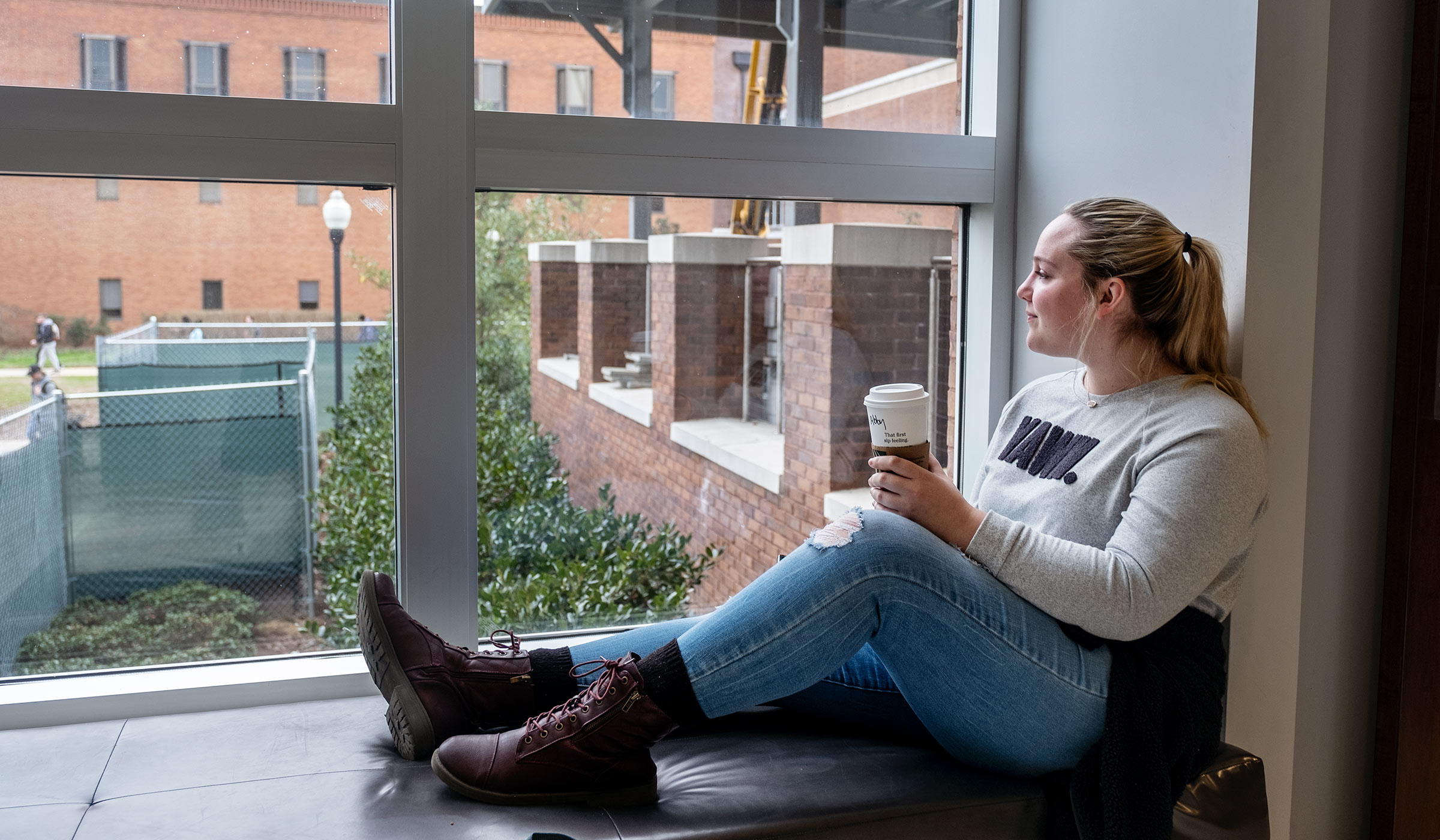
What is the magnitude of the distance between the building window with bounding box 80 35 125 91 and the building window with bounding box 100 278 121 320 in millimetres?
336

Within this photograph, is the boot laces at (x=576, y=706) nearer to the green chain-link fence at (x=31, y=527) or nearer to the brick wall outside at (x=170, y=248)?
the brick wall outside at (x=170, y=248)

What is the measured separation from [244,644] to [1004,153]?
1.94 m

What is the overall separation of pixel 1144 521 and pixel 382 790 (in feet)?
4.01

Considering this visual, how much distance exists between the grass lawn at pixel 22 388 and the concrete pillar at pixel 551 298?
2.67 ft

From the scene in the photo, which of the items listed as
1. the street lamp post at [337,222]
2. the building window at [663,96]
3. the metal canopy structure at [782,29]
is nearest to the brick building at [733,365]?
the metal canopy structure at [782,29]

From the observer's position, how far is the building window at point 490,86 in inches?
82.5

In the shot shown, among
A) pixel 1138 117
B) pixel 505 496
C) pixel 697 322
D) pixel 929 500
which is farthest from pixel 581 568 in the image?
pixel 1138 117

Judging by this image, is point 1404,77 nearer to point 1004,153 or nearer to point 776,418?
point 1004,153

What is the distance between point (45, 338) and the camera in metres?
1.96

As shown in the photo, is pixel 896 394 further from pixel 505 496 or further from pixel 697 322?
pixel 505 496

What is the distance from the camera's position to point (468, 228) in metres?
2.09

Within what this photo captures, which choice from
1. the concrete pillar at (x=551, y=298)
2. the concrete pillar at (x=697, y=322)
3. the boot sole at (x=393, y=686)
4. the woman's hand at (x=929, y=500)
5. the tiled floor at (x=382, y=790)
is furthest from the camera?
the concrete pillar at (x=697, y=322)

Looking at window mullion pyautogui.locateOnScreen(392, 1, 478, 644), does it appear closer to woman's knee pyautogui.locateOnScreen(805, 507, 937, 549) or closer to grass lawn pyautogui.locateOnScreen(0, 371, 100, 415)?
grass lawn pyautogui.locateOnScreen(0, 371, 100, 415)

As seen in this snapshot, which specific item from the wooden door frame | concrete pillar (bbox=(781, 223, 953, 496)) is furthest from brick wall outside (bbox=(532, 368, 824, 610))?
the wooden door frame
